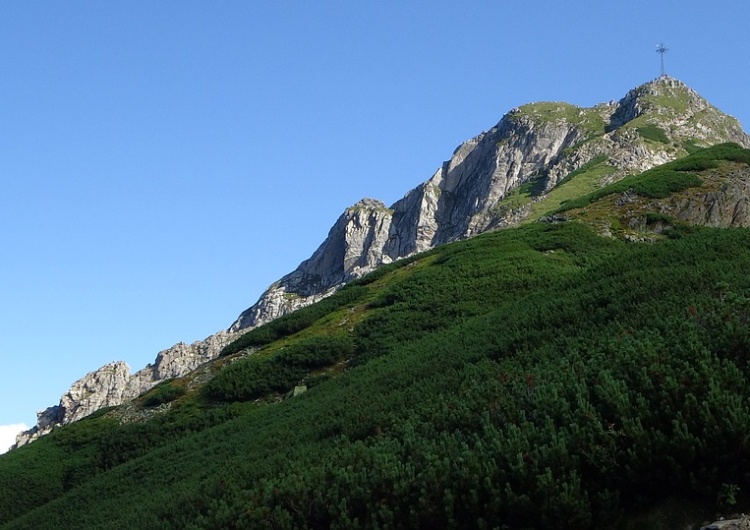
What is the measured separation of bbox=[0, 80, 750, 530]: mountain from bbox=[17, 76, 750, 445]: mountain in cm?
4815

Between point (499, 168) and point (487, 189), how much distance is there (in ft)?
15.4

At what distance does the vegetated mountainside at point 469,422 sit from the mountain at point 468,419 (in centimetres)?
5

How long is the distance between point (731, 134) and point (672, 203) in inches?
3420

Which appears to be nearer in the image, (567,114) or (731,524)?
(731,524)

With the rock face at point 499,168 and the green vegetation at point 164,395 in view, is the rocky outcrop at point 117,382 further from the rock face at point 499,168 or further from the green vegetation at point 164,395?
the green vegetation at point 164,395

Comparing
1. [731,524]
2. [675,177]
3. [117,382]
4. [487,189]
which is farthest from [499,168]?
[731,524]

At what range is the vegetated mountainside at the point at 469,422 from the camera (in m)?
9.69

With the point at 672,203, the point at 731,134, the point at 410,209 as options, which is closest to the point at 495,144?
the point at 410,209

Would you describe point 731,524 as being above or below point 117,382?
below

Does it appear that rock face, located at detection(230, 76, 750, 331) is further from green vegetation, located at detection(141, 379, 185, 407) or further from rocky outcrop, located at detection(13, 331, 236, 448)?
green vegetation, located at detection(141, 379, 185, 407)

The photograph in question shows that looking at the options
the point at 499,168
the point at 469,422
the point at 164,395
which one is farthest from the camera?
the point at 499,168

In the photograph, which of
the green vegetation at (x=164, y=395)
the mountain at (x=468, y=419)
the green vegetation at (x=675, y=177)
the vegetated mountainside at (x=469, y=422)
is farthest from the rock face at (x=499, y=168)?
the vegetated mountainside at (x=469, y=422)

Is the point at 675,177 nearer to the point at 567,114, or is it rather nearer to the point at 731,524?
the point at 731,524

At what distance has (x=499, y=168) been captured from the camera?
468 ft
